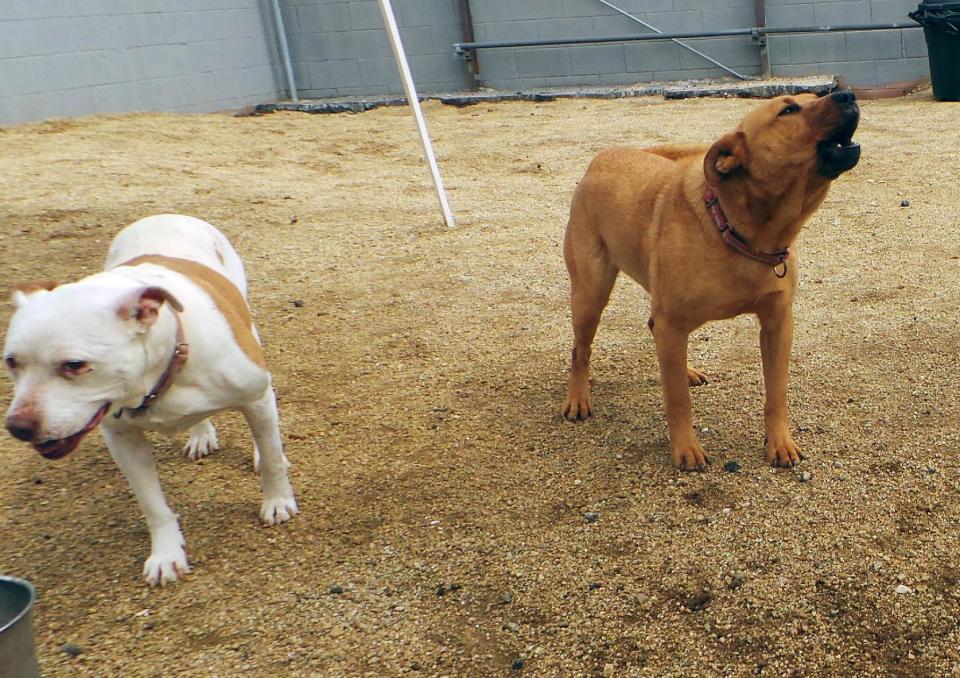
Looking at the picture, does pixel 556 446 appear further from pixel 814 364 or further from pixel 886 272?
pixel 886 272

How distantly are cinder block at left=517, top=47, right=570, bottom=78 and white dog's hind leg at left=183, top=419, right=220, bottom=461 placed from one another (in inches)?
421

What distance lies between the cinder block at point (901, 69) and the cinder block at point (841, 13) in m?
0.62

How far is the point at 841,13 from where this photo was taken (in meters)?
12.3

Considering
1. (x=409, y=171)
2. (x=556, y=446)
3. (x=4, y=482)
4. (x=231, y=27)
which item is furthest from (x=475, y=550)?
(x=231, y=27)

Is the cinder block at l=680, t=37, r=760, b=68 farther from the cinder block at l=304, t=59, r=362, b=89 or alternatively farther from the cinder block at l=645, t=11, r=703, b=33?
the cinder block at l=304, t=59, r=362, b=89

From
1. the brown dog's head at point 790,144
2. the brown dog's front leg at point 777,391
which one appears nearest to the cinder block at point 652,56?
the brown dog's front leg at point 777,391

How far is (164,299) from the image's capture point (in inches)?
113

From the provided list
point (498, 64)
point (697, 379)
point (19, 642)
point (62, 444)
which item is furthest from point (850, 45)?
point (19, 642)

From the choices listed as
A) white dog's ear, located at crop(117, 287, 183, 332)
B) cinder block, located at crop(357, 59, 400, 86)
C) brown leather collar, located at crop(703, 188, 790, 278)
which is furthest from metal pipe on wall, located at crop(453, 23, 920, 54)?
white dog's ear, located at crop(117, 287, 183, 332)

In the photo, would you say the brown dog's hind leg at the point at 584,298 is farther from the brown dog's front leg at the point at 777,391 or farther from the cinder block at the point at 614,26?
the cinder block at the point at 614,26

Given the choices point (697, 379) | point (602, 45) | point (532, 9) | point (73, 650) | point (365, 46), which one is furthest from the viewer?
point (365, 46)

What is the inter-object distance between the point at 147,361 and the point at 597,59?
11.6 meters

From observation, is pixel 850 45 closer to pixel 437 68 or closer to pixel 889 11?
pixel 889 11

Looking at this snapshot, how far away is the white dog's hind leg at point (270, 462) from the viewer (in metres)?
3.38
